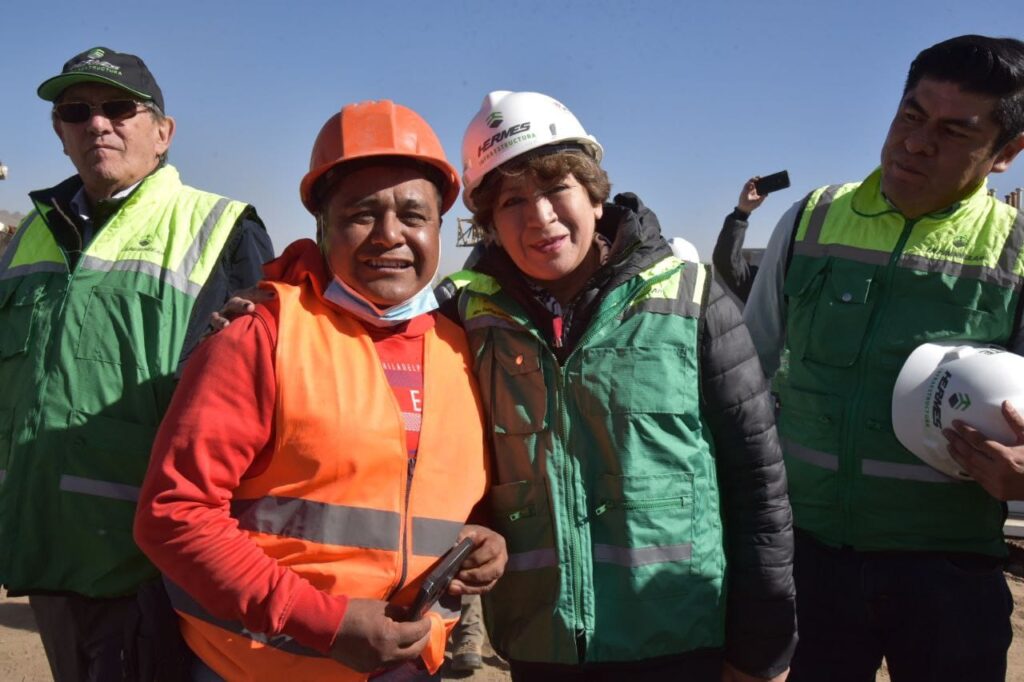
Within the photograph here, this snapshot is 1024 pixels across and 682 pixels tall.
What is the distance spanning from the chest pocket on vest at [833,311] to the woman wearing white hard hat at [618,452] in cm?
79

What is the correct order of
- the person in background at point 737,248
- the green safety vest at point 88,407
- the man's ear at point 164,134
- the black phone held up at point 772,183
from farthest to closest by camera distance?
1. the black phone held up at point 772,183
2. the person in background at point 737,248
3. the man's ear at point 164,134
4. the green safety vest at point 88,407

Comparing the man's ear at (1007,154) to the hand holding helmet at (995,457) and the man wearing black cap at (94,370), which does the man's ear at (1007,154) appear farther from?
the man wearing black cap at (94,370)

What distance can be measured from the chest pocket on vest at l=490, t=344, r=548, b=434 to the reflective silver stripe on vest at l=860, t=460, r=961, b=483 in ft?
4.47

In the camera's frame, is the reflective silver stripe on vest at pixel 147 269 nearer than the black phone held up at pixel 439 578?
No

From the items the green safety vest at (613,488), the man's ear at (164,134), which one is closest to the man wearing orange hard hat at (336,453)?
the green safety vest at (613,488)

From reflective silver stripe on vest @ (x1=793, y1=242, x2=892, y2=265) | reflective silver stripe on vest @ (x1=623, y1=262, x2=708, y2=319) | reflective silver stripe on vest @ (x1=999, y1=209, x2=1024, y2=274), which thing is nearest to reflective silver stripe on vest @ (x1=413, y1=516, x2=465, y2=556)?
reflective silver stripe on vest @ (x1=623, y1=262, x2=708, y2=319)

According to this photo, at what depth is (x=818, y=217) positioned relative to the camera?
10.4ft

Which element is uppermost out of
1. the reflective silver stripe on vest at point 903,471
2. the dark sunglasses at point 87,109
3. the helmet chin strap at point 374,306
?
the dark sunglasses at point 87,109

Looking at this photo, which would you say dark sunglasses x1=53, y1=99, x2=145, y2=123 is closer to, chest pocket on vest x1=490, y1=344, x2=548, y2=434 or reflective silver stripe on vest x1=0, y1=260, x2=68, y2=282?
reflective silver stripe on vest x1=0, y1=260, x2=68, y2=282

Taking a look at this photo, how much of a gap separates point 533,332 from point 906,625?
1.75 metres

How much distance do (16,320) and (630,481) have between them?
2166 millimetres

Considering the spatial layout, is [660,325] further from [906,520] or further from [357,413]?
[906,520]

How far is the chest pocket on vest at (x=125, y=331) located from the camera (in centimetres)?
266

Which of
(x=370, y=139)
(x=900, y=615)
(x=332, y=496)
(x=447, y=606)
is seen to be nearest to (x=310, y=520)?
(x=332, y=496)
